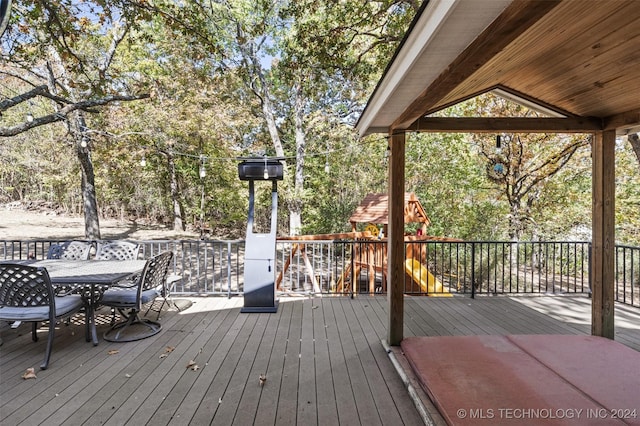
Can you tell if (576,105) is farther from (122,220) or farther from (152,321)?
(122,220)

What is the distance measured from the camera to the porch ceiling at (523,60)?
4.55ft

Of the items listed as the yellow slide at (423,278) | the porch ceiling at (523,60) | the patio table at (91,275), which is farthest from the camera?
the yellow slide at (423,278)

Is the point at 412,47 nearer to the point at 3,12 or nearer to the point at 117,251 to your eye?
the point at 3,12

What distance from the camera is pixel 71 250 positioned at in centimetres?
455

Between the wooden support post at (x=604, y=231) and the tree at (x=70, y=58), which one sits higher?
the tree at (x=70, y=58)

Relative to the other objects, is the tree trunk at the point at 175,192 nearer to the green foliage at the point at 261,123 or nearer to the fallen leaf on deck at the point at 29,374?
the green foliage at the point at 261,123

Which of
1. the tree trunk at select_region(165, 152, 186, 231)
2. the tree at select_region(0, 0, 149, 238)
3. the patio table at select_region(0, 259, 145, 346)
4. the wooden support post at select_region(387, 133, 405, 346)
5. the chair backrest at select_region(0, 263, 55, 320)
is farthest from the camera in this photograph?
the tree trunk at select_region(165, 152, 186, 231)

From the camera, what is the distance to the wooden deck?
2.23 m

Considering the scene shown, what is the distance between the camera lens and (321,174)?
13.0 m

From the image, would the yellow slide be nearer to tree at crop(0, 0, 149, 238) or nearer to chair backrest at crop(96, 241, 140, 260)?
chair backrest at crop(96, 241, 140, 260)

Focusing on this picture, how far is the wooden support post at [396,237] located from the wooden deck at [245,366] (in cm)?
29

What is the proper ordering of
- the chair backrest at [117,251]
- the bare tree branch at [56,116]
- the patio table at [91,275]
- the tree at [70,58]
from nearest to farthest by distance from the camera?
1. the patio table at [91,275]
2. the chair backrest at [117,251]
3. the tree at [70,58]
4. the bare tree branch at [56,116]

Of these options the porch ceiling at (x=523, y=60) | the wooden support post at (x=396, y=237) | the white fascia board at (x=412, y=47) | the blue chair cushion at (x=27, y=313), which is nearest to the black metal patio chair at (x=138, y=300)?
the blue chair cushion at (x=27, y=313)

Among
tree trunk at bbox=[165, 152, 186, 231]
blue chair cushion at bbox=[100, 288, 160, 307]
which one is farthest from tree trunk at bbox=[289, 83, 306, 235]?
blue chair cushion at bbox=[100, 288, 160, 307]
